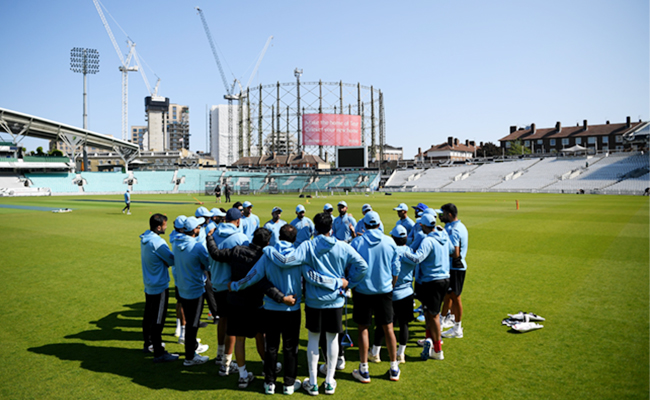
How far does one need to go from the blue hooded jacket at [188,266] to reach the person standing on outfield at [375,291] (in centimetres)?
240

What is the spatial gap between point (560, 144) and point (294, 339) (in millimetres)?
132463

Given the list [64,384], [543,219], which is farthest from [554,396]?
[543,219]

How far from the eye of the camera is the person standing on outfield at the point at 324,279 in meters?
4.93

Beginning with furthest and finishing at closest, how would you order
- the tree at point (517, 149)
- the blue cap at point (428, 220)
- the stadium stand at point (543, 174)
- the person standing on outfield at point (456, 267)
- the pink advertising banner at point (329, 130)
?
the tree at point (517, 149)
the pink advertising banner at point (329, 130)
the stadium stand at point (543, 174)
the person standing on outfield at point (456, 267)
the blue cap at point (428, 220)

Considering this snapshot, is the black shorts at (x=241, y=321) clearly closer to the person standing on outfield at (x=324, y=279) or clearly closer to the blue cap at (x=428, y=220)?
the person standing on outfield at (x=324, y=279)

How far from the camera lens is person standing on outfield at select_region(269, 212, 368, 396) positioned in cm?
493

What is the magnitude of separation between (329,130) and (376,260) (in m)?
83.5

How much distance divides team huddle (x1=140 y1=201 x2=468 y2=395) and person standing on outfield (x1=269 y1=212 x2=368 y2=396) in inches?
0.5

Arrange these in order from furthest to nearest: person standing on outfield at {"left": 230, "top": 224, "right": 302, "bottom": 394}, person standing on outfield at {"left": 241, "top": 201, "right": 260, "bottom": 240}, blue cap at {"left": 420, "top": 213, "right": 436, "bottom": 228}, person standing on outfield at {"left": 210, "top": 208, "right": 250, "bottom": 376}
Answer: person standing on outfield at {"left": 241, "top": 201, "right": 260, "bottom": 240} < blue cap at {"left": 420, "top": 213, "right": 436, "bottom": 228} < person standing on outfield at {"left": 210, "top": 208, "right": 250, "bottom": 376} < person standing on outfield at {"left": 230, "top": 224, "right": 302, "bottom": 394}

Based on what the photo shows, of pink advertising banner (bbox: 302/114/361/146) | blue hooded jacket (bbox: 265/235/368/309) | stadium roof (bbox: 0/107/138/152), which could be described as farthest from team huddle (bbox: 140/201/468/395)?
pink advertising banner (bbox: 302/114/361/146)

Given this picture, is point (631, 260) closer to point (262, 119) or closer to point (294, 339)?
point (294, 339)

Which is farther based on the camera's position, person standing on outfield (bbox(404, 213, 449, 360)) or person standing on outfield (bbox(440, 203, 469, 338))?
person standing on outfield (bbox(440, 203, 469, 338))

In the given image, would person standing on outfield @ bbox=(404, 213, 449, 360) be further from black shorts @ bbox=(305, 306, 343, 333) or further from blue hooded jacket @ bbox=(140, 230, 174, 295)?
blue hooded jacket @ bbox=(140, 230, 174, 295)

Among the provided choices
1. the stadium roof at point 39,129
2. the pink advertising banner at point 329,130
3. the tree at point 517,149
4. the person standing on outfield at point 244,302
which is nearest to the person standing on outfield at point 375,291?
the person standing on outfield at point 244,302
